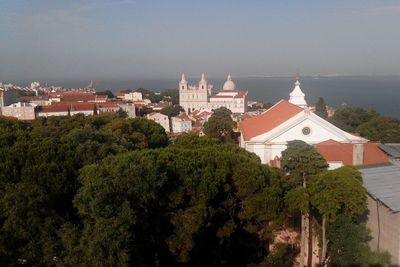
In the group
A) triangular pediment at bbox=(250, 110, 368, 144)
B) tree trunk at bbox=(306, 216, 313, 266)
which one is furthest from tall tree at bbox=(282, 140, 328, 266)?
triangular pediment at bbox=(250, 110, 368, 144)

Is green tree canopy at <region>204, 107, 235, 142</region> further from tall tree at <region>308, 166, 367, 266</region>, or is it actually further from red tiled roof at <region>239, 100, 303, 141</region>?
tall tree at <region>308, 166, 367, 266</region>

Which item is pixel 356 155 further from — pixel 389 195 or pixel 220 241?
pixel 220 241

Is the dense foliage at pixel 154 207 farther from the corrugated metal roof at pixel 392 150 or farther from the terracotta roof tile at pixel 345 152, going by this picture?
the corrugated metal roof at pixel 392 150

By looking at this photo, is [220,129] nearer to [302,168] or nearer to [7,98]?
[302,168]

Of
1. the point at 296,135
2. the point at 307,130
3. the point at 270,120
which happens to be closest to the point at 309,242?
the point at 296,135

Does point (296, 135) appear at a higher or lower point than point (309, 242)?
higher

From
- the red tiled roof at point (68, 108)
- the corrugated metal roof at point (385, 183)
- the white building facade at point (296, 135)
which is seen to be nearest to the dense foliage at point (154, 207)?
the corrugated metal roof at point (385, 183)
